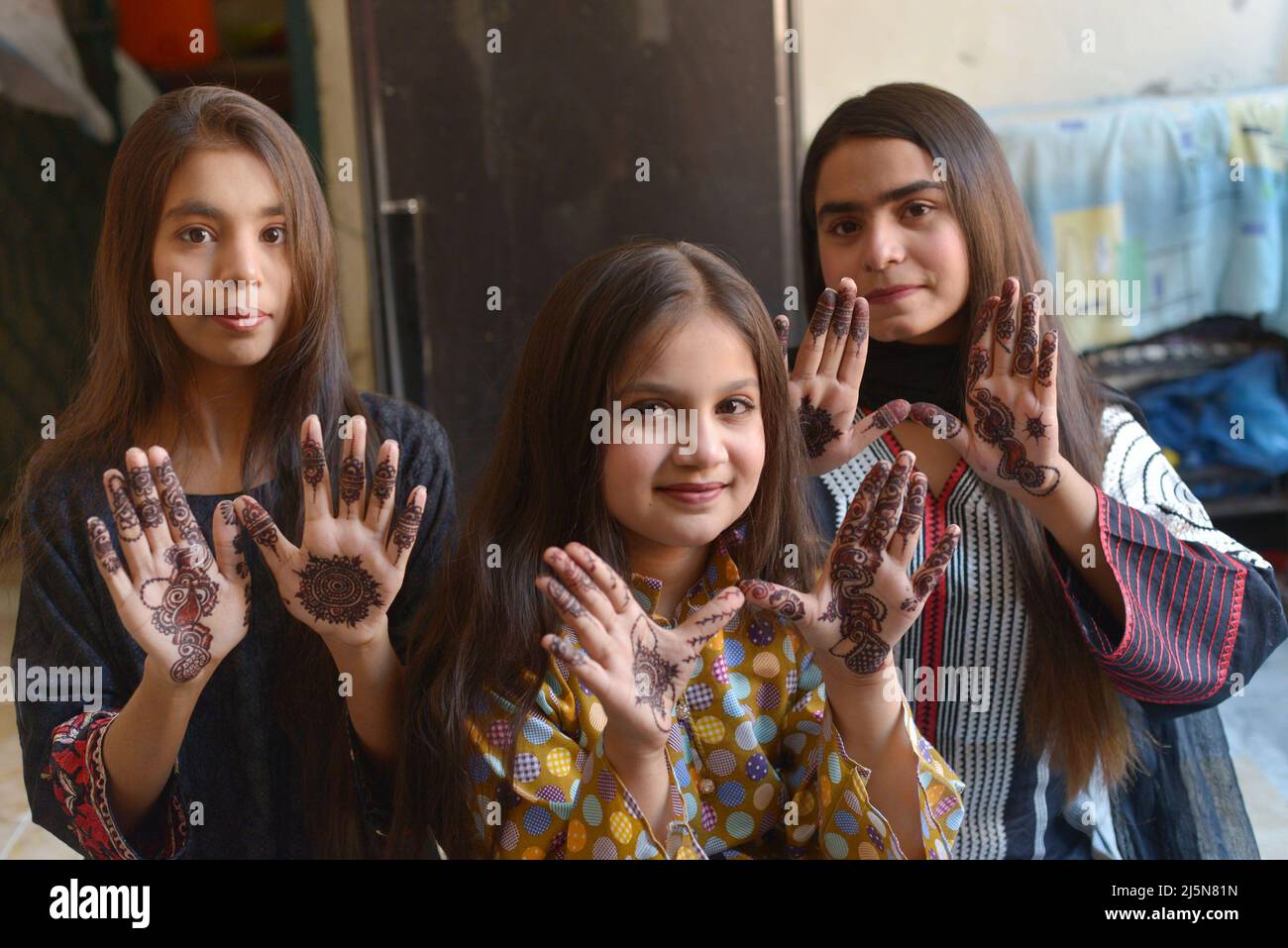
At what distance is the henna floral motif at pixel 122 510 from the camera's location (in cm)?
94

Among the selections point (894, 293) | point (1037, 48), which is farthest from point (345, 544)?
point (1037, 48)

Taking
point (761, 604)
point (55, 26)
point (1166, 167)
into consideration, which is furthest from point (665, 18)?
point (761, 604)

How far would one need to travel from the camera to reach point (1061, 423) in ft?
3.93

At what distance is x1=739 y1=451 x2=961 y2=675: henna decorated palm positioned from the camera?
938 millimetres

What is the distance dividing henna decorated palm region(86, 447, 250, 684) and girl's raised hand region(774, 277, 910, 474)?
0.53m

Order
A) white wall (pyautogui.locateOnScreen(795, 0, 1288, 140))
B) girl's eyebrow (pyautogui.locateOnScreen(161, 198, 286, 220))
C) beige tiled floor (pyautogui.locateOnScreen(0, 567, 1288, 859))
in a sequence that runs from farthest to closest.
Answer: white wall (pyautogui.locateOnScreen(795, 0, 1288, 140)), beige tiled floor (pyautogui.locateOnScreen(0, 567, 1288, 859)), girl's eyebrow (pyautogui.locateOnScreen(161, 198, 286, 220))

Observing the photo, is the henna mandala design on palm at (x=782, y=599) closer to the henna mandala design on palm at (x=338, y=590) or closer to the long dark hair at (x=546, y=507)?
the long dark hair at (x=546, y=507)

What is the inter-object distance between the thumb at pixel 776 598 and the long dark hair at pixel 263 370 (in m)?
0.40

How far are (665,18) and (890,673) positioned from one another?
58.4 inches

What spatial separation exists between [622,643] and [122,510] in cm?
41

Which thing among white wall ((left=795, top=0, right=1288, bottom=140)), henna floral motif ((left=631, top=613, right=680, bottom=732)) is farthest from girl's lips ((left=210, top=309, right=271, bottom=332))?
white wall ((left=795, top=0, right=1288, bottom=140))

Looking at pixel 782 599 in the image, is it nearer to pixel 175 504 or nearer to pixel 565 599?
pixel 565 599

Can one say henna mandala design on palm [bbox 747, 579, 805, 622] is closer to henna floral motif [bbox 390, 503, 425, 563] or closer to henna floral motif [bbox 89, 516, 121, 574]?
henna floral motif [bbox 390, 503, 425, 563]

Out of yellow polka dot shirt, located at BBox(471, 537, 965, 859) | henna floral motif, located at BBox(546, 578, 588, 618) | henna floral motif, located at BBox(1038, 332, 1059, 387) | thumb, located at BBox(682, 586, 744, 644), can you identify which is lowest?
yellow polka dot shirt, located at BBox(471, 537, 965, 859)
